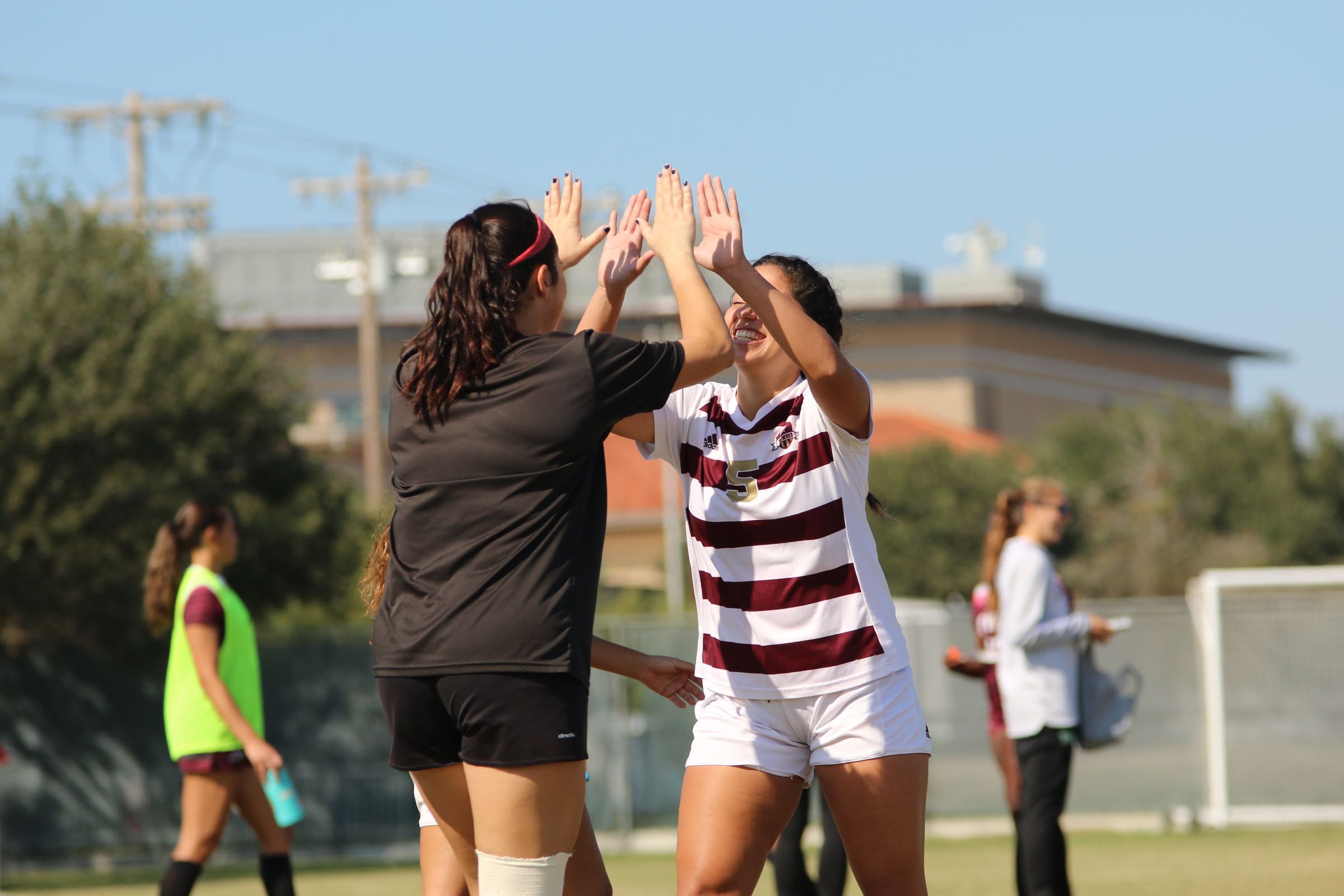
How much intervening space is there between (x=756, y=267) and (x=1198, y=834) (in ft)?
37.7

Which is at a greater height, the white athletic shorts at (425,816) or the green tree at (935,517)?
the white athletic shorts at (425,816)

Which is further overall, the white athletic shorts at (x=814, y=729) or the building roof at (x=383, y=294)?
the building roof at (x=383, y=294)

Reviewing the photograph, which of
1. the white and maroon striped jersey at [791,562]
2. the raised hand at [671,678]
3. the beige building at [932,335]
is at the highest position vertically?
the beige building at [932,335]

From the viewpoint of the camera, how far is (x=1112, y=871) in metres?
11.7

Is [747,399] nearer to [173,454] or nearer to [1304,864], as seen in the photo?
[1304,864]

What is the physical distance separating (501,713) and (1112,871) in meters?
8.97

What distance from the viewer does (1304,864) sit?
11445mm

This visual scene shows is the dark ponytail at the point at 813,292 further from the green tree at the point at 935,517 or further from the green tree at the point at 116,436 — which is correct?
the green tree at the point at 935,517

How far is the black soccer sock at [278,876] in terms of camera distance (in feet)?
24.0

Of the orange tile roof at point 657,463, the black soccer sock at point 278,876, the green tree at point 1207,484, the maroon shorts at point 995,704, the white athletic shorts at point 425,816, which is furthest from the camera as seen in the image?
the orange tile roof at point 657,463

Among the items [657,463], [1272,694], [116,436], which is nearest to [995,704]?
[1272,694]

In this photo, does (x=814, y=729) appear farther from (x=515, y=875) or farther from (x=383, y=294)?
(x=383, y=294)

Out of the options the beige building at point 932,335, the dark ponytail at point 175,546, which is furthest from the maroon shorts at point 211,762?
the beige building at point 932,335

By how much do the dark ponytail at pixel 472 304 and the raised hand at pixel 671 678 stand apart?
3.36 feet
